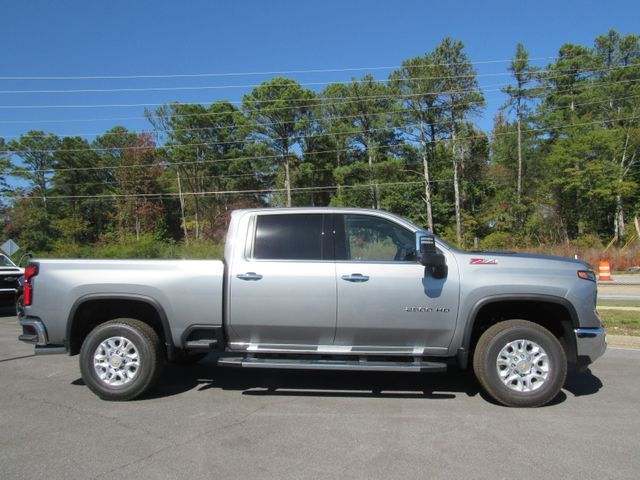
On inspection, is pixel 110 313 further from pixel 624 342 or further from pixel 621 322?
pixel 621 322

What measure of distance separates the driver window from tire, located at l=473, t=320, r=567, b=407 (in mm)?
1232

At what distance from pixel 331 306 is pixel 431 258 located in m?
1.12

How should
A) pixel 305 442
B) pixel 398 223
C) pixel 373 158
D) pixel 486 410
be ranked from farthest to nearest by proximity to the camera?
pixel 373 158
pixel 398 223
pixel 486 410
pixel 305 442

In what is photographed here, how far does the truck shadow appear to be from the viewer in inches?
213

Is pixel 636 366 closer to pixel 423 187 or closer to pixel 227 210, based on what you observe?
pixel 423 187

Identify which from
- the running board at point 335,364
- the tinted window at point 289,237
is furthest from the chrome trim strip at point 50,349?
the tinted window at point 289,237

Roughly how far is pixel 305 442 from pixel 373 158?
150ft

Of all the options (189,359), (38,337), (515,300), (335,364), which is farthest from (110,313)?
(515,300)

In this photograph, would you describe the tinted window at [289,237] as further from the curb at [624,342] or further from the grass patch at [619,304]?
the grass patch at [619,304]

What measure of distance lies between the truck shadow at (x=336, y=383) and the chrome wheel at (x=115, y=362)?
338 millimetres

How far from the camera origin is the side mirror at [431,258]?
4.82m

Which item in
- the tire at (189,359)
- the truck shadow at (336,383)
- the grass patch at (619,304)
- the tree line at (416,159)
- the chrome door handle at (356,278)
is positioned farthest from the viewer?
the tree line at (416,159)

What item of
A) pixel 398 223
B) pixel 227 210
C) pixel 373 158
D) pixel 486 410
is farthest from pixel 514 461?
pixel 227 210

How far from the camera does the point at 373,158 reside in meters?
48.4
